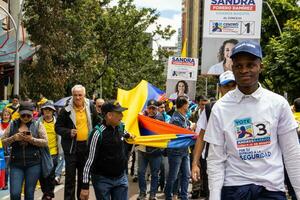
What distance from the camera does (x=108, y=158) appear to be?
673cm

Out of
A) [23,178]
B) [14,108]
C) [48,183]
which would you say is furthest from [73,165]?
[14,108]

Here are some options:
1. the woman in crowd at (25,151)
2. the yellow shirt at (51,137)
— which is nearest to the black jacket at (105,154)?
the woman in crowd at (25,151)

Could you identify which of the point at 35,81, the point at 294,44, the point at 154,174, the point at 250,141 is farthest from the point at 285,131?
the point at 35,81

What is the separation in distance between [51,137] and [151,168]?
6.34ft

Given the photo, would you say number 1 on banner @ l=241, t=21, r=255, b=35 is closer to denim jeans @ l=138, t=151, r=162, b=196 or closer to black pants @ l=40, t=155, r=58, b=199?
denim jeans @ l=138, t=151, r=162, b=196

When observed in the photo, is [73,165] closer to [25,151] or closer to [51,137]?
[25,151]

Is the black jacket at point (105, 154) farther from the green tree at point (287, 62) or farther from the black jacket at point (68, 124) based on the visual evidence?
the green tree at point (287, 62)

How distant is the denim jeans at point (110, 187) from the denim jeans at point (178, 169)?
114 inches

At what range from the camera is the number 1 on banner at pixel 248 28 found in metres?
11.8

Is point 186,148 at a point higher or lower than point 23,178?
higher

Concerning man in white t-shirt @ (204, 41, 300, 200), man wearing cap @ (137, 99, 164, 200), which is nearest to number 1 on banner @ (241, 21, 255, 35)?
man wearing cap @ (137, 99, 164, 200)

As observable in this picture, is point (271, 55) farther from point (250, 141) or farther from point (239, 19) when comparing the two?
point (250, 141)

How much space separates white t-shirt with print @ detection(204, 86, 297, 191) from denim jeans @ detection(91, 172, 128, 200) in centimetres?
297

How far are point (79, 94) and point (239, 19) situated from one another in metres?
4.38
